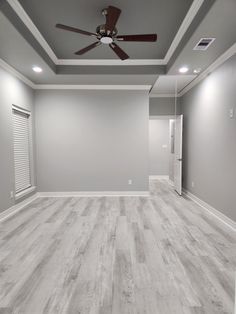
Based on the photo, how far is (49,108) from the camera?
5316 millimetres

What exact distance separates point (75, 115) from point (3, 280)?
407 cm

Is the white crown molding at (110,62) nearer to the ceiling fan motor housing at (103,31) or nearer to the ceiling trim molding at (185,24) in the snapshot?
the ceiling trim molding at (185,24)

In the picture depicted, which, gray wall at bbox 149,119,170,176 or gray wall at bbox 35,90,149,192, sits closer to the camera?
gray wall at bbox 35,90,149,192

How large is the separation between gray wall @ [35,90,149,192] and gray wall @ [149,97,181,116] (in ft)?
3.44

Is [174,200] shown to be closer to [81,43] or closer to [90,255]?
[90,255]

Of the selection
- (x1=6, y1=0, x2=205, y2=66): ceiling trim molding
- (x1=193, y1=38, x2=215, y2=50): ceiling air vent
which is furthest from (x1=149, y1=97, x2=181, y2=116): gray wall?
(x1=193, y1=38, x2=215, y2=50): ceiling air vent

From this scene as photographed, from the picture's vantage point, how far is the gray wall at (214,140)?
3.36 m

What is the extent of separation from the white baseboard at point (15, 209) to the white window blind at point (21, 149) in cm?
29

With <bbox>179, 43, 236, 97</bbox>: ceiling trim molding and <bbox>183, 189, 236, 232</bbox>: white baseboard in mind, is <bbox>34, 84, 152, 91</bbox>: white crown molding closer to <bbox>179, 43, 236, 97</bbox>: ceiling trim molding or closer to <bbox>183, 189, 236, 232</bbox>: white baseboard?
<bbox>179, 43, 236, 97</bbox>: ceiling trim molding

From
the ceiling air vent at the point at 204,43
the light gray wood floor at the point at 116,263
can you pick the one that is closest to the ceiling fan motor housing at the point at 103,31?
the ceiling air vent at the point at 204,43

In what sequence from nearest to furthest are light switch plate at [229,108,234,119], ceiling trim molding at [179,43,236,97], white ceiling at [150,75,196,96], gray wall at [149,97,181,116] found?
ceiling trim molding at [179,43,236,97]
light switch plate at [229,108,234,119]
white ceiling at [150,75,196,96]
gray wall at [149,97,181,116]

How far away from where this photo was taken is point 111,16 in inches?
86.8

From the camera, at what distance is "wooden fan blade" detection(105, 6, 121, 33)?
2.07 m

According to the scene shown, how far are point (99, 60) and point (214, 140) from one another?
2.86 metres
